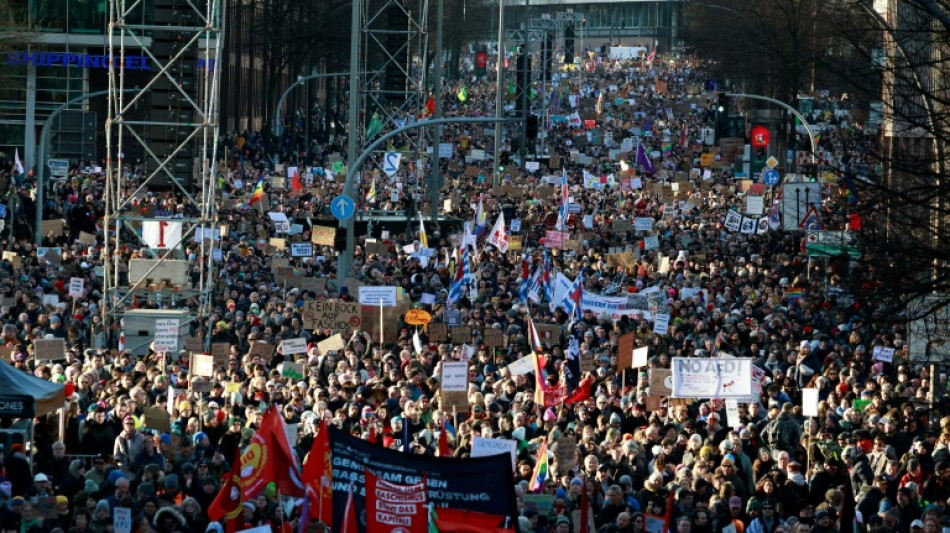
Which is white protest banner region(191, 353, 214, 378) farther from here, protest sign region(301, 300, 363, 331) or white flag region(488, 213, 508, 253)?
white flag region(488, 213, 508, 253)

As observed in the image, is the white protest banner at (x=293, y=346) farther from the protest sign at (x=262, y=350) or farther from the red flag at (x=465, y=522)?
the red flag at (x=465, y=522)

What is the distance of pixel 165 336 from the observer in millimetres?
→ 24094

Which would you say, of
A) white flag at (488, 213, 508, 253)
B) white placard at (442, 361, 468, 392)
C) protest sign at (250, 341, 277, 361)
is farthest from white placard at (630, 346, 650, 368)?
white flag at (488, 213, 508, 253)

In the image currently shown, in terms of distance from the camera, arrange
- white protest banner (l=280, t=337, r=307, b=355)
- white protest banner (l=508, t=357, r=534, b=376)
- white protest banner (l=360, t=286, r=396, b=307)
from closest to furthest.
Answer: white protest banner (l=508, t=357, r=534, b=376)
white protest banner (l=280, t=337, r=307, b=355)
white protest banner (l=360, t=286, r=396, b=307)

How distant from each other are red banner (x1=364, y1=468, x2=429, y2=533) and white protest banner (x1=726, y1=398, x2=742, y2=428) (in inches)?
275

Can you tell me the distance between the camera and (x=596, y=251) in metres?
38.2

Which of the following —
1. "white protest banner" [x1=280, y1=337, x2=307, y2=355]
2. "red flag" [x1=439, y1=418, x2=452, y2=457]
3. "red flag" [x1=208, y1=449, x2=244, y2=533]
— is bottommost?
"red flag" [x1=208, y1=449, x2=244, y2=533]

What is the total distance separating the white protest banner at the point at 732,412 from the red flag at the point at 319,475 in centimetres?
580

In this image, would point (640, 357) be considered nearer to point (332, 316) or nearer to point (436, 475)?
point (332, 316)

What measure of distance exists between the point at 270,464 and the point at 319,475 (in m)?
0.40

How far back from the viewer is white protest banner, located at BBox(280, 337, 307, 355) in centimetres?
2384

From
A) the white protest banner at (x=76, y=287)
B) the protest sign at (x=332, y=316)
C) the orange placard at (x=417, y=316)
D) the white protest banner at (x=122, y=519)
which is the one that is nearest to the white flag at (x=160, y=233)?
the white protest banner at (x=76, y=287)

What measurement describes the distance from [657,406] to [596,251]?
17.0 meters

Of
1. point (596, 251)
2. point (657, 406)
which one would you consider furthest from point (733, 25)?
point (657, 406)
